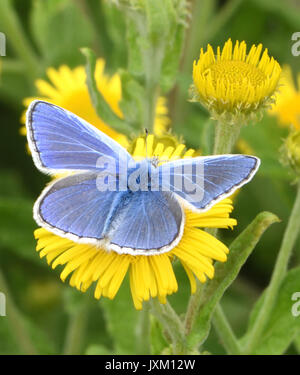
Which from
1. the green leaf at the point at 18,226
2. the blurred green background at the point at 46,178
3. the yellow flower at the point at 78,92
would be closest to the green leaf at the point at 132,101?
the blurred green background at the point at 46,178

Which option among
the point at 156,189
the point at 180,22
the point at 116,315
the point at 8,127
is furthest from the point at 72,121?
the point at 8,127

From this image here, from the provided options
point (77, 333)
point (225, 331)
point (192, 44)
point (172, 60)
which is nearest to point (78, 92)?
point (192, 44)

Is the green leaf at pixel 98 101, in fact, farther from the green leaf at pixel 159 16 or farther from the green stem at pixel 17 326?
the green stem at pixel 17 326

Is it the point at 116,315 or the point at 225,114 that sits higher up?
the point at 225,114

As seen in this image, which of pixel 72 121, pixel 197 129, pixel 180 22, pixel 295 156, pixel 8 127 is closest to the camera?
pixel 72 121

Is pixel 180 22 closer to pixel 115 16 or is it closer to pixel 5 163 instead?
pixel 115 16

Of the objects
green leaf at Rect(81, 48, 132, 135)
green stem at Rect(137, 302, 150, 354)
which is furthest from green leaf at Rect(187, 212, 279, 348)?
green leaf at Rect(81, 48, 132, 135)

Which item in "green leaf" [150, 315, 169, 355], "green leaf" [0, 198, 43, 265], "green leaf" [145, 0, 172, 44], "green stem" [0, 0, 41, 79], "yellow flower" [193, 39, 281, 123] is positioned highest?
"green stem" [0, 0, 41, 79]

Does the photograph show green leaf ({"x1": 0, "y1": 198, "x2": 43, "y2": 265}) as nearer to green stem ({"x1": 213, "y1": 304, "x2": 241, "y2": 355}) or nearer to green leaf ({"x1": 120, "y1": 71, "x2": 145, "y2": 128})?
green leaf ({"x1": 120, "y1": 71, "x2": 145, "y2": 128})
